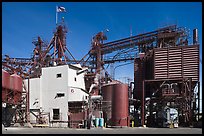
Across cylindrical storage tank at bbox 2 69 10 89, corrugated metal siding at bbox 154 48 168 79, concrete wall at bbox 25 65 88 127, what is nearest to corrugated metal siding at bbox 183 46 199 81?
corrugated metal siding at bbox 154 48 168 79

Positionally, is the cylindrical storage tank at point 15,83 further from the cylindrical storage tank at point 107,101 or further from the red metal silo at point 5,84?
the cylindrical storage tank at point 107,101

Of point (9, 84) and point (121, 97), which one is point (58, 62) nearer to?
point (9, 84)

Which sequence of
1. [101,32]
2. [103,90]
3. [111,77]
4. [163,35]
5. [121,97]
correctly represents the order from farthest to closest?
[101,32] → [111,77] → [163,35] → [103,90] → [121,97]

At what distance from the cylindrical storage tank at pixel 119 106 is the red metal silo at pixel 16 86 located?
53.2ft

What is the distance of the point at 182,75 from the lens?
43.9 meters

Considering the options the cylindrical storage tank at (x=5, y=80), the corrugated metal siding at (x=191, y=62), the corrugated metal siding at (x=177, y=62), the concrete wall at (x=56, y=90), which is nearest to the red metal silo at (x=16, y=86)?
the cylindrical storage tank at (x=5, y=80)

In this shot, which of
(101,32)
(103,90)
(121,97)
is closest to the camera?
(121,97)

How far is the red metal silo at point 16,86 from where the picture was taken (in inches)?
1765

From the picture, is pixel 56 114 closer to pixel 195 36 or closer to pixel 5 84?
pixel 5 84

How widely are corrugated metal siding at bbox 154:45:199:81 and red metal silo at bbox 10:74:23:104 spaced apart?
23209 mm

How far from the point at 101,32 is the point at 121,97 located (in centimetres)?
2012

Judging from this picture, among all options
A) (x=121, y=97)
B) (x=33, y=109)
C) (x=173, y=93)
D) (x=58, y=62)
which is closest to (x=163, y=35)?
(x=173, y=93)

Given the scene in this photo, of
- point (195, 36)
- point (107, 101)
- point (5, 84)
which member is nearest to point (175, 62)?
point (195, 36)

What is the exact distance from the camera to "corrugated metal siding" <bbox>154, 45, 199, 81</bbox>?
43.7 m
